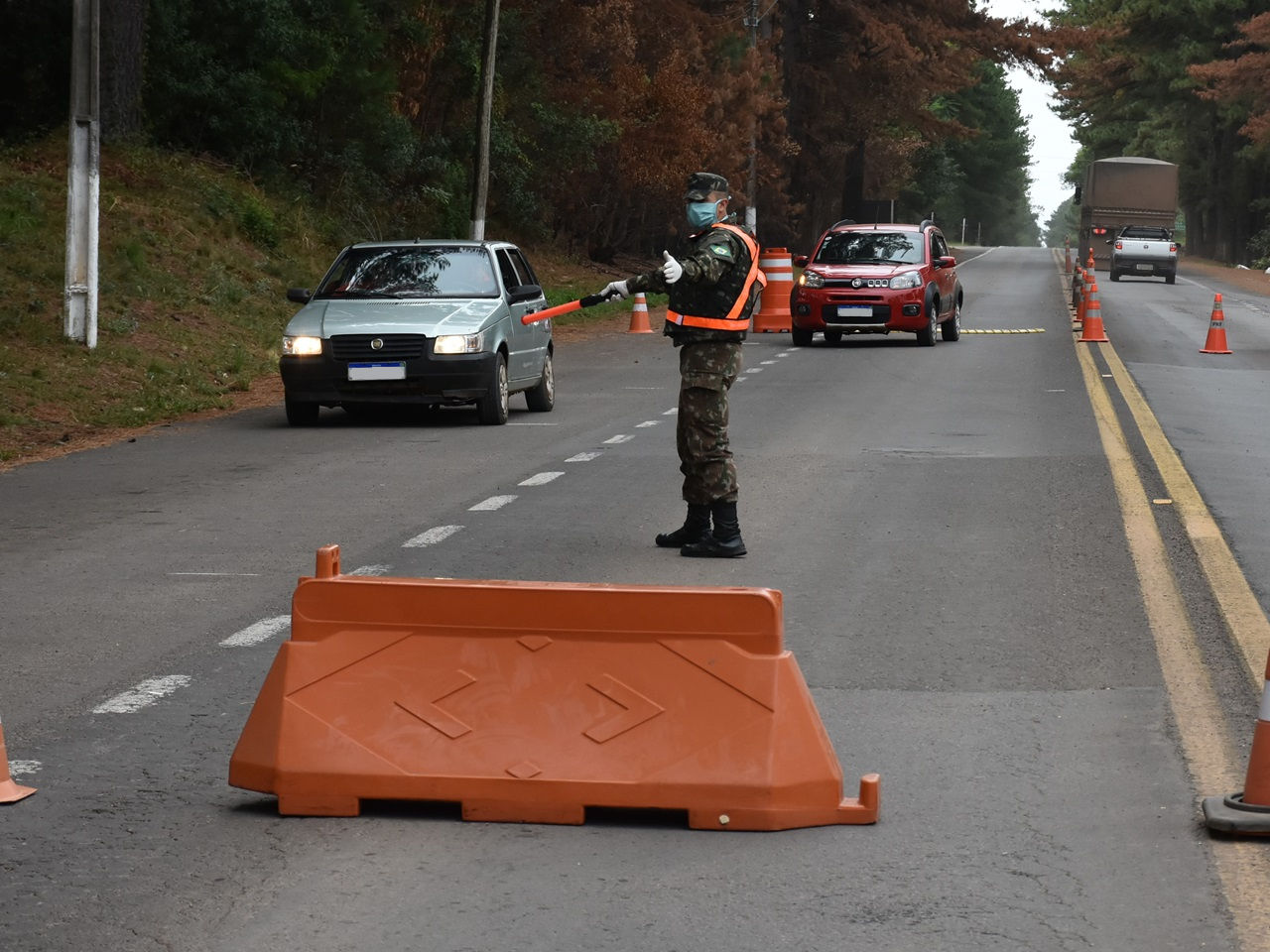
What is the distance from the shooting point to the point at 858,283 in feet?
98.3

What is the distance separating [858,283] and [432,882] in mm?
25230

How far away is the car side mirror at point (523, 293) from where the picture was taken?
18.8 metres

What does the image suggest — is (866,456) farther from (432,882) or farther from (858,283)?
(858,283)

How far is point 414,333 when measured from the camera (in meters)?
17.7

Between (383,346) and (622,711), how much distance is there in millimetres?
12114

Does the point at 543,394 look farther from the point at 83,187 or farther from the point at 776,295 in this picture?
the point at 776,295

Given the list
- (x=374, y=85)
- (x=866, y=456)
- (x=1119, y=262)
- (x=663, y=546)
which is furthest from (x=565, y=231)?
(x=663, y=546)

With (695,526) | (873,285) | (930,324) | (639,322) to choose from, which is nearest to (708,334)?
(695,526)

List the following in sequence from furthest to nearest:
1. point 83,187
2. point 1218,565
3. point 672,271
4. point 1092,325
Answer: point 1092,325 → point 83,187 → point 1218,565 → point 672,271

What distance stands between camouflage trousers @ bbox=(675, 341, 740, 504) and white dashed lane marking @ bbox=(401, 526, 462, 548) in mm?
1397

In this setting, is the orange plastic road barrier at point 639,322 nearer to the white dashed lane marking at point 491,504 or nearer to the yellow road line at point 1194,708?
the yellow road line at point 1194,708

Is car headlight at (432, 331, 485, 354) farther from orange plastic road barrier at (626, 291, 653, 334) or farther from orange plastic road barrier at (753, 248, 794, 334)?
orange plastic road barrier at (626, 291, 653, 334)

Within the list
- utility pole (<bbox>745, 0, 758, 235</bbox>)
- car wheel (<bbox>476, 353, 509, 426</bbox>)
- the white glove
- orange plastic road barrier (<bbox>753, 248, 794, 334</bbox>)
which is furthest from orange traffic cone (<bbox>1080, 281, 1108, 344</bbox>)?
the white glove

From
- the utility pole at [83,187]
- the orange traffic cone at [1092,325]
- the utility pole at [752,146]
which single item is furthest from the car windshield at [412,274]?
the utility pole at [752,146]
